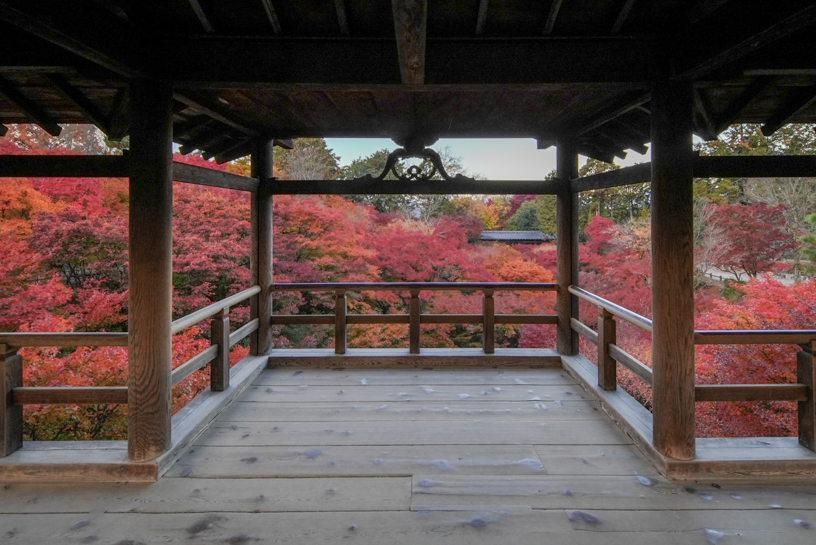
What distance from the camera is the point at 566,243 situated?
4066 millimetres

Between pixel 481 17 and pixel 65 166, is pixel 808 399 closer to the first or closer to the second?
pixel 481 17

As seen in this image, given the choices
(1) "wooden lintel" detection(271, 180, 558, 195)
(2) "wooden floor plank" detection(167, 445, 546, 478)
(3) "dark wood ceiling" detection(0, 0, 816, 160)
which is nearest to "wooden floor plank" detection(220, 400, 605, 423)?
(2) "wooden floor plank" detection(167, 445, 546, 478)

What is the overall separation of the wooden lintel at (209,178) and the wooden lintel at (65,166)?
1.07ft

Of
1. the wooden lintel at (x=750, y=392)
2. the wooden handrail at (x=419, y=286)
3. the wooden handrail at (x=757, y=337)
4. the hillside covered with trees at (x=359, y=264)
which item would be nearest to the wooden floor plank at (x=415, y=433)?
the wooden lintel at (x=750, y=392)

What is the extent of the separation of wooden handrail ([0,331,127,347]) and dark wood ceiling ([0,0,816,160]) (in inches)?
53.8

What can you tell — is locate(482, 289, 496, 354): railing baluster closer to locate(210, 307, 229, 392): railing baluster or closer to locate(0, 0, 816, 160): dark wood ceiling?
locate(0, 0, 816, 160): dark wood ceiling

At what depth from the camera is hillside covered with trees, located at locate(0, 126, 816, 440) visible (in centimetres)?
530

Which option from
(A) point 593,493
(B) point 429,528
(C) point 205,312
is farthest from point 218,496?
(A) point 593,493

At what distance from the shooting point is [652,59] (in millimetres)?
2248

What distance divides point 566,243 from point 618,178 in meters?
1.07

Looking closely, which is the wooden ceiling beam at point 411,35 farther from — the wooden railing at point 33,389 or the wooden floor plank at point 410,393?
the wooden floor plank at point 410,393

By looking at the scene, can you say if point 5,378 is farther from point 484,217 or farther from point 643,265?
point 484,217

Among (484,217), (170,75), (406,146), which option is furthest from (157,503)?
(484,217)

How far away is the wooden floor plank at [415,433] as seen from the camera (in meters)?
2.59
